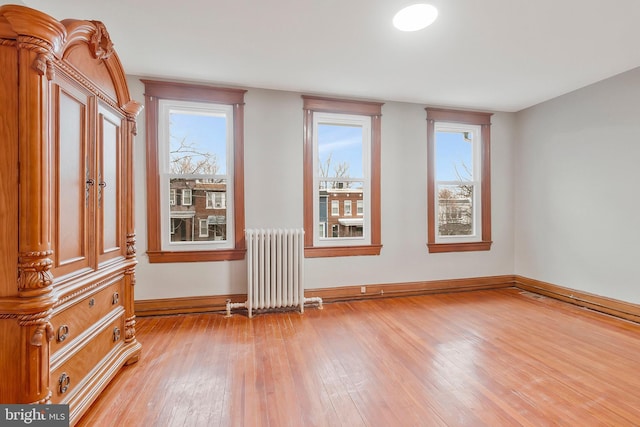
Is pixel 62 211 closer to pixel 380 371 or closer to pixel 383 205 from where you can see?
pixel 380 371

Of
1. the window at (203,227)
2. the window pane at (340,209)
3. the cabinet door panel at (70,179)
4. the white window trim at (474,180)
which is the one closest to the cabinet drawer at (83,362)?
the cabinet door panel at (70,179)

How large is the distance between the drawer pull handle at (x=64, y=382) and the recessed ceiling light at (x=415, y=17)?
3.00 m

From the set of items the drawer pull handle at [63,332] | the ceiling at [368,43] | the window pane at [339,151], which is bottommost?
the drawer pull handle at [63,332]

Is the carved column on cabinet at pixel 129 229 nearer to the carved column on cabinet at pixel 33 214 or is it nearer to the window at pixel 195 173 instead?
the carved column on cabinet at pixel 33 214

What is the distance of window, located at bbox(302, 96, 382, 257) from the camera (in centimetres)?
371

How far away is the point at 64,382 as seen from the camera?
4.96 feet

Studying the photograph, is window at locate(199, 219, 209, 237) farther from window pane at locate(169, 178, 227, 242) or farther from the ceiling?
the ceiling

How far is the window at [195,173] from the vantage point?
3.26 m

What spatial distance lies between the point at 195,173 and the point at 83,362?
7.09 ft

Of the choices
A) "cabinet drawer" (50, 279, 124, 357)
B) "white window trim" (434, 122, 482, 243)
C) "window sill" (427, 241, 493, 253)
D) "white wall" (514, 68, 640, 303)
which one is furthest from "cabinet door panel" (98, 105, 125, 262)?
"white wall" (514, 68, 640, 303)

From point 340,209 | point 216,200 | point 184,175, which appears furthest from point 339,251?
point 184,175

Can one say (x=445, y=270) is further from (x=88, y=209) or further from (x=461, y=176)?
(x=88, y=209)

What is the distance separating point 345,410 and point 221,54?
2.97 m

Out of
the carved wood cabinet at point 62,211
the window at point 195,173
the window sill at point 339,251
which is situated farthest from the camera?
the window sill at point 339,251
